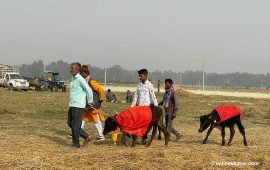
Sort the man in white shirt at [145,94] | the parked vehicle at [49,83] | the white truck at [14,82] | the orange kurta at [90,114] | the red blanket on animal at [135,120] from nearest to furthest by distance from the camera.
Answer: the red blanket on animal at [135,120], the orange kurta at [90,114], the man in white shirt at [145,94], the white truck at [14,82], the parked vehicle at [49,83]

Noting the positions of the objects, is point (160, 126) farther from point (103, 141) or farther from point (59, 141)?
point (59, 141)

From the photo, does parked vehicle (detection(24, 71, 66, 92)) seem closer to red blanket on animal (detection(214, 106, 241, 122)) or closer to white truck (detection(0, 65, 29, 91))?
white truck (detection(0, 65, 29, 91))

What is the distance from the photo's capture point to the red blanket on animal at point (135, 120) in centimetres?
1016

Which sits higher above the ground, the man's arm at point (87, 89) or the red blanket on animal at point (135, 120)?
the man's arm at point (87, 89)

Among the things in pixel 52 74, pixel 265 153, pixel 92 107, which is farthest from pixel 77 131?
pixel 52 74

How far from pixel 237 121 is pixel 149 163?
4728 mm

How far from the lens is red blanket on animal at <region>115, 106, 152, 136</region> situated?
400 inches

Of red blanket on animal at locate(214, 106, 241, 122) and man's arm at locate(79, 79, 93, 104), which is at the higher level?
man's arm at locate(79, 79, 93, 104)

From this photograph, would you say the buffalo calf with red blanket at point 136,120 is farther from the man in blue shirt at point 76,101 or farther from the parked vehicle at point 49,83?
the parked vehicle at point 49,83

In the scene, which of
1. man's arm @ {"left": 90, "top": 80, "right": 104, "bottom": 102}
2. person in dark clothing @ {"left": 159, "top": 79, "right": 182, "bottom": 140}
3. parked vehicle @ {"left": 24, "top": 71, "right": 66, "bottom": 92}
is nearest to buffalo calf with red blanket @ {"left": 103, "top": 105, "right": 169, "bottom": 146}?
man's arm @ {"left": 90, "top": 80, "right": 104, "bottom": 102}

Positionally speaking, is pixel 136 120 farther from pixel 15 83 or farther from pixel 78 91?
pixel 15 83

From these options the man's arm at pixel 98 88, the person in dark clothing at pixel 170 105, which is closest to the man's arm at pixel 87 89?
the man's arm at pixel 98 88

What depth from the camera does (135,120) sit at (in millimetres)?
10156

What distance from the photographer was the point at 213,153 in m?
8.50
